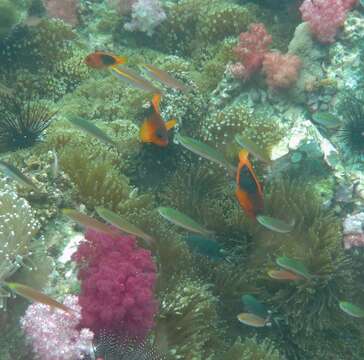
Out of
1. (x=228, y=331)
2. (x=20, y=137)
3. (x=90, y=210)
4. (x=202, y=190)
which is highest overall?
(x=20, y=137)

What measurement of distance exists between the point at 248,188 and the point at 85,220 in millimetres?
1743

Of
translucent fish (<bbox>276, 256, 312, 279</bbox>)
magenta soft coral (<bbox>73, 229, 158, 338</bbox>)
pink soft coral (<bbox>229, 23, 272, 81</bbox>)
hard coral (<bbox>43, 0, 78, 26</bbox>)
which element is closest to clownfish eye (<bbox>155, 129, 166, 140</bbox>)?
magenta soft coral (<bbox>73, 229, 158, 338</bbox>)

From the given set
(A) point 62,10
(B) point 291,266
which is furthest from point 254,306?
(A) point 62,10

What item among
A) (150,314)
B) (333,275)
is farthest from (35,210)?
(333,275)

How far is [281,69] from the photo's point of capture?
6.94 meters

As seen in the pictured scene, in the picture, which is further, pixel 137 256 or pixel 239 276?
pixel 239 276

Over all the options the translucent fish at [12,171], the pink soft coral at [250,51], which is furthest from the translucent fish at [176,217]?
the pink soft coral at [250,51]

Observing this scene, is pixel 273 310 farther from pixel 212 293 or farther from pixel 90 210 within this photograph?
pixel 90 210

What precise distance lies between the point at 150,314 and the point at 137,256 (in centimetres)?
54

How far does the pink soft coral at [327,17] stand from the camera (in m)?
6.89

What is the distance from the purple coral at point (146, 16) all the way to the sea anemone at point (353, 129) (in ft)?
14.1

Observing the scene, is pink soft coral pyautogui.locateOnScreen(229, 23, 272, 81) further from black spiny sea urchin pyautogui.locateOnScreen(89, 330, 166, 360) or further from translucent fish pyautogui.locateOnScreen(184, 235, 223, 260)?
black spiny sea urchin pyautogui.locateOnScreen(89, 330, 166, 360)

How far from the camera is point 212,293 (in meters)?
5.32

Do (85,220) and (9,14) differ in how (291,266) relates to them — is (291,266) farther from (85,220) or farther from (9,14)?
(9,14)
